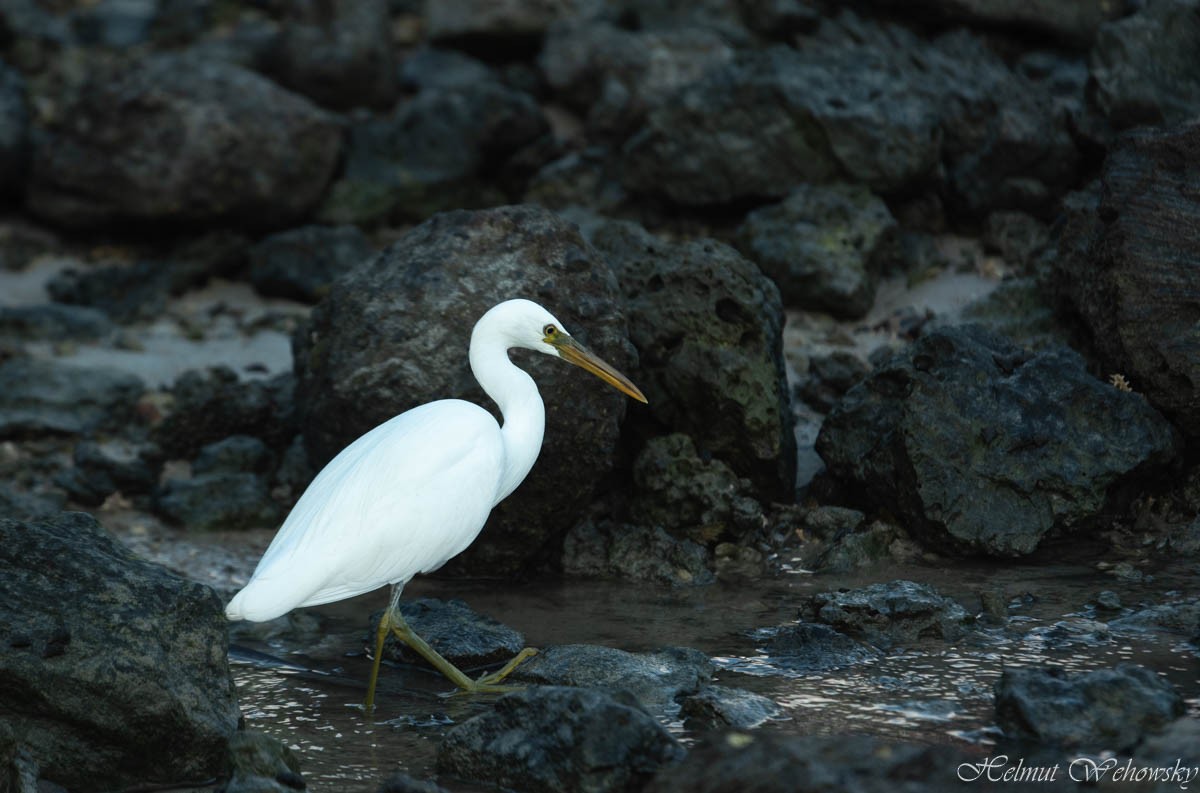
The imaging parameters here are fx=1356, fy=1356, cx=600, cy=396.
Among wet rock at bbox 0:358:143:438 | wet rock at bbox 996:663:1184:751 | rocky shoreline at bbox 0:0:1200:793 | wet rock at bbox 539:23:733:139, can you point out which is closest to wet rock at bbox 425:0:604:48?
rocky shoreline at bbox 0:0:1200:793

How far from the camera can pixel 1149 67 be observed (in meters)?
9.70

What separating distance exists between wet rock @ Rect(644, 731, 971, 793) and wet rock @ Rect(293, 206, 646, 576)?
304 centimetres

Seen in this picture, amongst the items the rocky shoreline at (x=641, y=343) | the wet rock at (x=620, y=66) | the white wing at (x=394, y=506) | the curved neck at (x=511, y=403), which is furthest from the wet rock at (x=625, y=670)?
the wet rock at (x=620, y=66)

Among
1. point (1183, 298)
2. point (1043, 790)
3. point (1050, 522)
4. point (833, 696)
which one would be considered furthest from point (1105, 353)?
point (1043, 790)

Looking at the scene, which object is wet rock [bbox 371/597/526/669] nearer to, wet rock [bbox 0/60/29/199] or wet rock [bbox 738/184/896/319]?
wet rock [bbox 738/184/896/319]

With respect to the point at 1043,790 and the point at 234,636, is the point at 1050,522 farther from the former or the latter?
the point at 234,636

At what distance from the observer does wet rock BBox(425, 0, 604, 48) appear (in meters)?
14.3

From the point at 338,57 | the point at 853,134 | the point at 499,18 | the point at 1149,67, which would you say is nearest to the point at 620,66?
the point at 499,18

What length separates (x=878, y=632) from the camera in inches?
233

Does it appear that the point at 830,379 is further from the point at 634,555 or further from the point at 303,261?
the point at 303,261

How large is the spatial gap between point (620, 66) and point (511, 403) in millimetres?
7403

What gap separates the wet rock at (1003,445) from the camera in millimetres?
6812

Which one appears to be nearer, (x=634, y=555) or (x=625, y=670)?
(x=625, y=670)

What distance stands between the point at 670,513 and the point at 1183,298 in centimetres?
290
